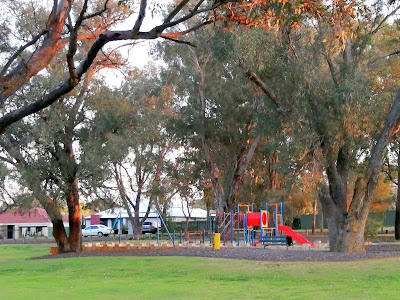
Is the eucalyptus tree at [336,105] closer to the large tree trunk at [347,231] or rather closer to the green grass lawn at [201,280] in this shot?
the large tree trunk at [347,231]

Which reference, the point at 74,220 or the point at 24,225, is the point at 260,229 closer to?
the point at 74,220

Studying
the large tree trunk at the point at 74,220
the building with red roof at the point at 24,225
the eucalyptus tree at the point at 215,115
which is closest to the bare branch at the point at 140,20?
the large tree trunk at the point at 74,220

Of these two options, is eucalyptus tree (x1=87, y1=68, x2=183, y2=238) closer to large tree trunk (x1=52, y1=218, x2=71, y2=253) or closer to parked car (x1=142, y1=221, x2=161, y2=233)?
large tree trunk (x1=52, y1=218, x2=71, y2=253)

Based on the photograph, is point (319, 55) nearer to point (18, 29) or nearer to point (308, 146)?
point (308, 146)

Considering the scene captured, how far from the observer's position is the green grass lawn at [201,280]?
49.9 feet

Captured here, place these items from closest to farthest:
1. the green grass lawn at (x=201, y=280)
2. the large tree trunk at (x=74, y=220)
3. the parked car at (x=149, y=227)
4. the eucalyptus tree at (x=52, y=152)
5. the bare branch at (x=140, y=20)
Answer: the bare branch at (x=140, y=20)
the green grass lawn at (x=201, y=280)
the eucalyptus tree at (x=52, y=152)
the large tree trunk at (x=74, y=220)
the parked car at (x=149, y=227)

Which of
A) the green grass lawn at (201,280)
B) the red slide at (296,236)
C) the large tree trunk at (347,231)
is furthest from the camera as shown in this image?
the red slide at (296,236)

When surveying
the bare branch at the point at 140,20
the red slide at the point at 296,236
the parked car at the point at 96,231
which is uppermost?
the bare branch at the point at 140,20

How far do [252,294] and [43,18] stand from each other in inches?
411

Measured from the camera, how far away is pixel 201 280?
61.3ft

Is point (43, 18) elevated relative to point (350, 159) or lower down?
elevated

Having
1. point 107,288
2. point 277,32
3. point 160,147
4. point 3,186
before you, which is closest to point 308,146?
point 277,32

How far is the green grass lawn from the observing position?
15.2 metres

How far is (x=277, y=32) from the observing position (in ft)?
79.9
